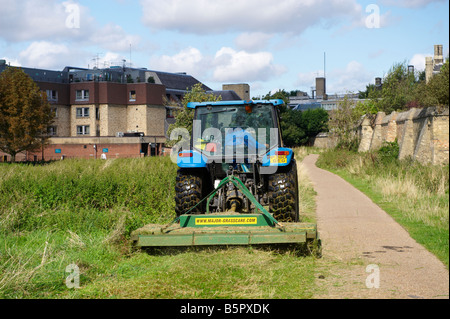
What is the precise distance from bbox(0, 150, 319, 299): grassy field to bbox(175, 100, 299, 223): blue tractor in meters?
1.25

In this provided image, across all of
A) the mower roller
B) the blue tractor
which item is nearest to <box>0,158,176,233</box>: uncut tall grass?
the blue tractor

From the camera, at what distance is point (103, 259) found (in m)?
8.49

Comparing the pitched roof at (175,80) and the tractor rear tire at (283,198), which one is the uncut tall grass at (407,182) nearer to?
the tractor rear tire at (283,198)

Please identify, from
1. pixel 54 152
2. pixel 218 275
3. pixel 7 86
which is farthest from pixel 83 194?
pixel 54 152

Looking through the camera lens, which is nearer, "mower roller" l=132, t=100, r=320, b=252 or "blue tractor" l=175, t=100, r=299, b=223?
"mower roller" l=132, t=100, r=320, b=252

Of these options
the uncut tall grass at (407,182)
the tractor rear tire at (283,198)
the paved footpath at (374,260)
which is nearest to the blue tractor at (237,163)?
the tractor rear tire at (283,198)

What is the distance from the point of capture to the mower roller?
26.0 feet

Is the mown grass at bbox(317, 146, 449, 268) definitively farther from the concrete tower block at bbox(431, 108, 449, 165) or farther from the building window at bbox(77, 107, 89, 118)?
the building window at bbox(77, 107, 89, 118)

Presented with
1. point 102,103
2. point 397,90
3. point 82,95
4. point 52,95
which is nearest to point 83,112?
point 82,95

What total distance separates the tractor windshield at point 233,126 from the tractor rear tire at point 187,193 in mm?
617

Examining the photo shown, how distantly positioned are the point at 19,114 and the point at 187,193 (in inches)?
1837

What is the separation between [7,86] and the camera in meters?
53.2

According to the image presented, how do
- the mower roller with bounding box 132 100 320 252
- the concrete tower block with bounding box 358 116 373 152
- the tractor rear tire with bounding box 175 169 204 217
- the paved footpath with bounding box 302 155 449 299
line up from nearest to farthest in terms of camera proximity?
1. the paved footpath with bounding box 302 155 449 299
2. the mower roller with bounding box 132 100 320 252
3. the tractor rear tire with bounding box 175 169 204 217
4. the concrete tower block with bounding box 358 116 373 152

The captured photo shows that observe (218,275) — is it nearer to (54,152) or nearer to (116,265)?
(116,265)
